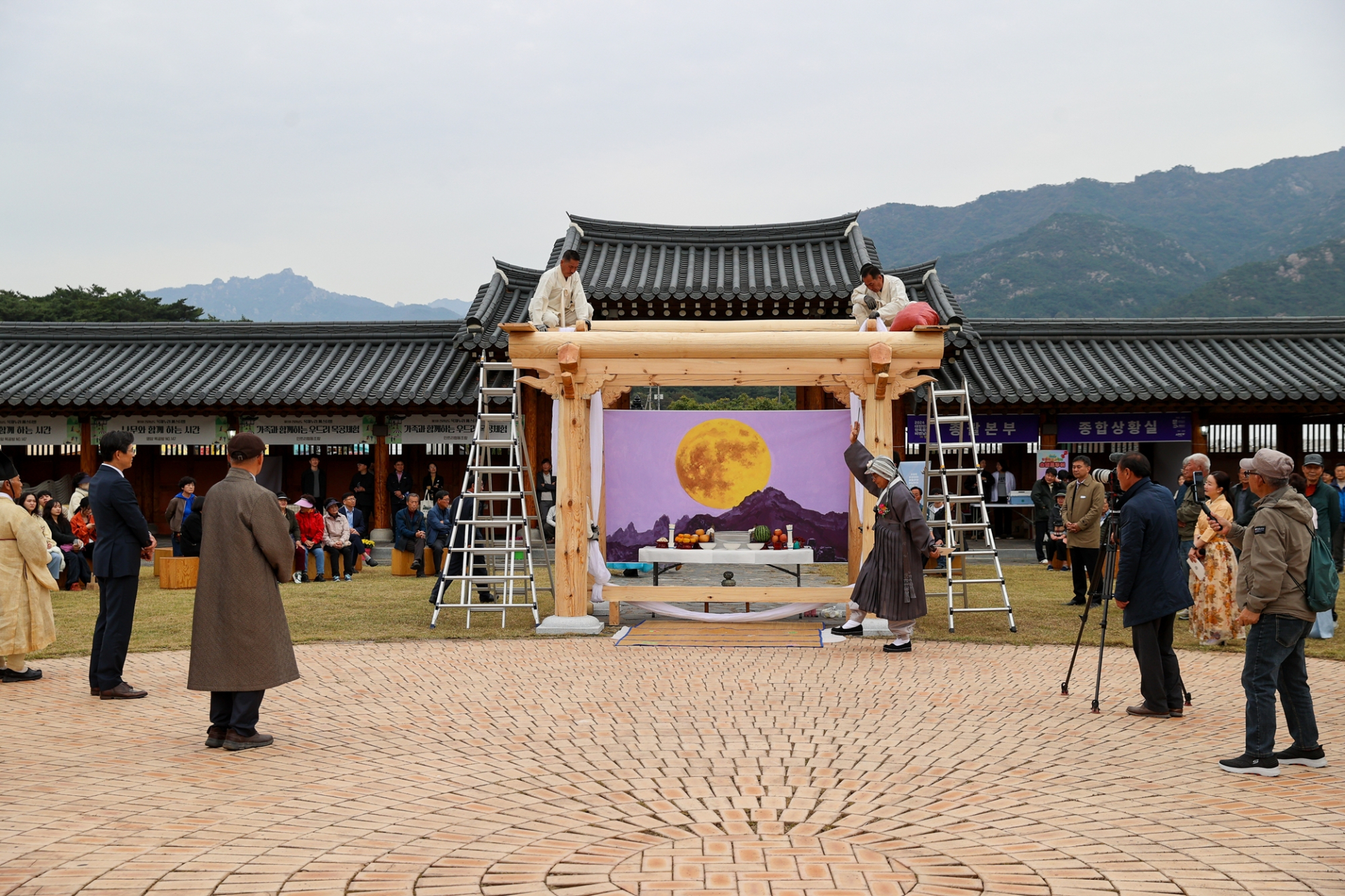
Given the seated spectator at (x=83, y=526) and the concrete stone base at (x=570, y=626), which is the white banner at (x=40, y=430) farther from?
the concrete stone base at (x=570, y=626)

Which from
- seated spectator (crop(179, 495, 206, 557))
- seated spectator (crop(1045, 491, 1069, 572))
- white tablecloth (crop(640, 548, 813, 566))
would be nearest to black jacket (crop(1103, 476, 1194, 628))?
white tablecloth (crop(640, 548, 813, 566))

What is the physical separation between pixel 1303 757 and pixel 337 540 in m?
12.9

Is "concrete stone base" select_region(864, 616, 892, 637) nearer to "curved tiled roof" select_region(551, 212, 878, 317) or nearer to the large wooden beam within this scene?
the large wooden beam

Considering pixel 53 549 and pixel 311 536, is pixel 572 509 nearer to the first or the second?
Result: pixel 311 536

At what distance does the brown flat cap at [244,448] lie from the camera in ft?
19.8

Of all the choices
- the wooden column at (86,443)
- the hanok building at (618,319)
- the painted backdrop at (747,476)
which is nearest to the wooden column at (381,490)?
the hanok building at (618,319)

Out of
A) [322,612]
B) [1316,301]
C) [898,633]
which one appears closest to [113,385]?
[322,612]

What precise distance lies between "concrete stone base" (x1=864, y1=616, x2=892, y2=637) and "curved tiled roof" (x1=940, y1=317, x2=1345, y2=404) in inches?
390

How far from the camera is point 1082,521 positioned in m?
11.7

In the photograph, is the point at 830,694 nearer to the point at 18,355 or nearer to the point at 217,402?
the point at 217,402

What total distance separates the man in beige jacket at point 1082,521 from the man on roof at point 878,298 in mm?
3291

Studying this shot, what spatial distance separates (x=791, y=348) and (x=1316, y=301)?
6270cm

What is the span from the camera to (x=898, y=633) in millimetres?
8930

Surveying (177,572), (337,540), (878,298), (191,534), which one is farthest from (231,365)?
(878,298)
